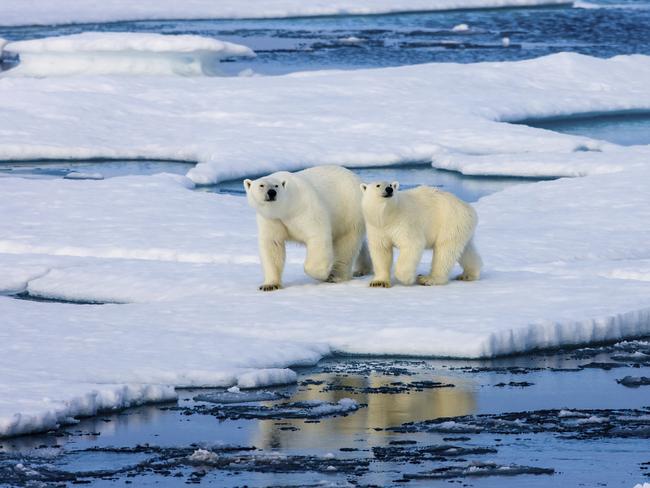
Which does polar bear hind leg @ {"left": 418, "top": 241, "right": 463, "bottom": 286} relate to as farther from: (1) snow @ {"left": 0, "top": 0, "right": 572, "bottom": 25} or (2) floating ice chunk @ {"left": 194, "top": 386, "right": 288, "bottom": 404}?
(1) snow @ {"left": 0, "top": 0, "right": 572, "bottom": 25}

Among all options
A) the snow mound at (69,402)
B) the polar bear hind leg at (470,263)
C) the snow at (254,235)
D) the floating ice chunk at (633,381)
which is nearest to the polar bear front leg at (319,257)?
the snow at (254,235)

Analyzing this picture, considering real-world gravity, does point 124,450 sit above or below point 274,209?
below

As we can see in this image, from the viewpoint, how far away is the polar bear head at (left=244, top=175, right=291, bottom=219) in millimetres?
7637

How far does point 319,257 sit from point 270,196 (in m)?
0.57

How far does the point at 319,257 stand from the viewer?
802 centimetres

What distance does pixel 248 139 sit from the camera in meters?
15.4

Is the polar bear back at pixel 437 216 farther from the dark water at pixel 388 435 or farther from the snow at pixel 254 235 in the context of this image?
the dark water at pixel 388 435

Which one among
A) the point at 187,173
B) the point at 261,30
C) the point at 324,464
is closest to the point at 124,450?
the point at 324,464

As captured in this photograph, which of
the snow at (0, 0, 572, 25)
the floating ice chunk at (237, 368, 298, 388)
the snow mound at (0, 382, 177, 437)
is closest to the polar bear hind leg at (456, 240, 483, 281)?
the floating ice chunk at (237, 368, 298, 388)

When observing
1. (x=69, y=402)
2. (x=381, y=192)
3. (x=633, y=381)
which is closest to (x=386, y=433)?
(x=69, y=402)

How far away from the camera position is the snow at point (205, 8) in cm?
3216

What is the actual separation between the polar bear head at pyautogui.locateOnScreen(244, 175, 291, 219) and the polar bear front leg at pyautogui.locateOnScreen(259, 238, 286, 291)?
0.24 m

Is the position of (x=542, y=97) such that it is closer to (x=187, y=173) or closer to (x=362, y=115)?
(x=362, y=115)

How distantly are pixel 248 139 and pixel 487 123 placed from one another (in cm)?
295
